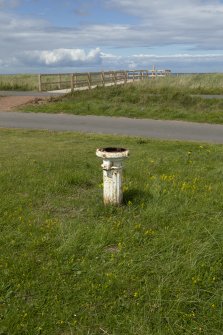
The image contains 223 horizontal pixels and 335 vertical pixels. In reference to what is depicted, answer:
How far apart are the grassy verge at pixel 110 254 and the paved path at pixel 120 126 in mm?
5613

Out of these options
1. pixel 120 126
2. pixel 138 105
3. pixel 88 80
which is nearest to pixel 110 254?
pixel 120 126

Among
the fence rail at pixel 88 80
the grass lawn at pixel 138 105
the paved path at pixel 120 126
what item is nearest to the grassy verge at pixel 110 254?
the paved path at pixel 120 126

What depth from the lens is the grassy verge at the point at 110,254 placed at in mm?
3328

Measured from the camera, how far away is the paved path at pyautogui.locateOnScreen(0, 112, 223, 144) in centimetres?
1285

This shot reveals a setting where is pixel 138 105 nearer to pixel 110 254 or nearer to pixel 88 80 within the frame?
pixel 88 80

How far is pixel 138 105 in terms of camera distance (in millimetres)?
18953

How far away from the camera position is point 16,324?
10.6 feet

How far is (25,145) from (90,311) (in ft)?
25.7

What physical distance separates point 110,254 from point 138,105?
1521cm

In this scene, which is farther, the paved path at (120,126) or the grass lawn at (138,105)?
the grass lawn at (138,105)

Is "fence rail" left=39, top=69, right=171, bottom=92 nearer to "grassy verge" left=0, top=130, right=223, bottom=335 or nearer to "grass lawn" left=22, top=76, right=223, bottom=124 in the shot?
"grass lawn" left=22, top=76, right=223, bottom=124

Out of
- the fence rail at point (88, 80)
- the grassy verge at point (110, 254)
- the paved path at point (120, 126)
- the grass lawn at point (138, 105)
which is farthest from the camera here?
the fence rail at point (88, 80)

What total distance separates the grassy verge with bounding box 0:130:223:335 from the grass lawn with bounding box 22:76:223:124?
9.57 metres

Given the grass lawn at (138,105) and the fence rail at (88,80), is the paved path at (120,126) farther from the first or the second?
the fence rail at (88,80)
